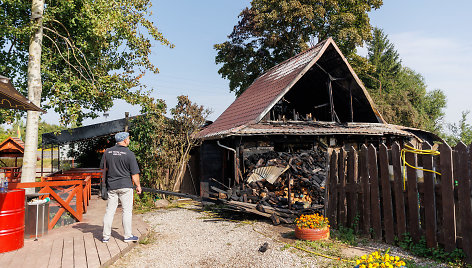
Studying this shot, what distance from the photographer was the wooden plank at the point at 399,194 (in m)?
5.11

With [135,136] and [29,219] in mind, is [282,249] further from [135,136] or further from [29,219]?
[135,136]

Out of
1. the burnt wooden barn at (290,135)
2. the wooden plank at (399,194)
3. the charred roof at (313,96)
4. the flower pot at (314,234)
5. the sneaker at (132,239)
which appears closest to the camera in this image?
the wooden plank at (399,194)

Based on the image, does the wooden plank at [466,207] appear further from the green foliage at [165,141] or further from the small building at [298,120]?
the green foliage at [165,141]

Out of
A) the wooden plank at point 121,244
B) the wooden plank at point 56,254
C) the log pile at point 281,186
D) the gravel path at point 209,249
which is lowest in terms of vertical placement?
the gravel path at point 209,249

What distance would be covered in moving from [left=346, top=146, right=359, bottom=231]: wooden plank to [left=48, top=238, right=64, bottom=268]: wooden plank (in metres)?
5.25

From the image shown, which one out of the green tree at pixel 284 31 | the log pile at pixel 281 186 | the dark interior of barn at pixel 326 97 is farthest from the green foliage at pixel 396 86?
the log pile at pixel 281 186

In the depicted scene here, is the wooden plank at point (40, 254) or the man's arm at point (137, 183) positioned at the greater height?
the man's arm at point (137, 183)

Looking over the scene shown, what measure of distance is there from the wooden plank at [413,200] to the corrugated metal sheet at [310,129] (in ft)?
16.8

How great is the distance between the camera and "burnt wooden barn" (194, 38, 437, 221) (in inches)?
355

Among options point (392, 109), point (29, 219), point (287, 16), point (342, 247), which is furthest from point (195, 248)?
point (392, 109)

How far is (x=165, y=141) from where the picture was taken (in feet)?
36.8

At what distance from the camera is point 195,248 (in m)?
5.70

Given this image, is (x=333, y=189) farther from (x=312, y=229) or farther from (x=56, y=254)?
(x=56, y=254)

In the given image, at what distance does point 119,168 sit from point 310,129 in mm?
7438
